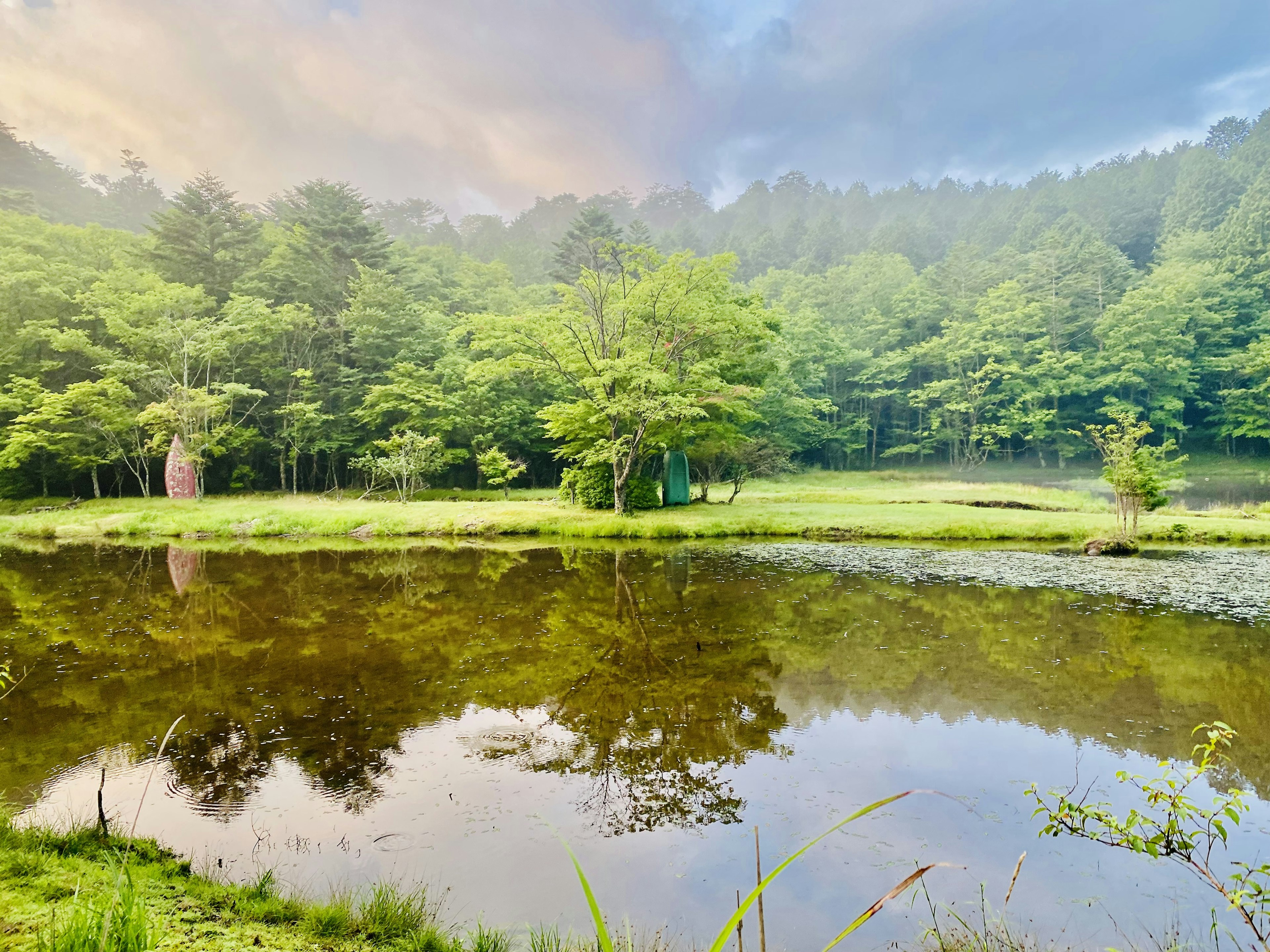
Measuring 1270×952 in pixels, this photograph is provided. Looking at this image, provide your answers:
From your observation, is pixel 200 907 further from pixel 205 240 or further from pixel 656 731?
pixel 205 240

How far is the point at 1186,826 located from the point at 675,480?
18586mm

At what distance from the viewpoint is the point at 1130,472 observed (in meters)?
14.3

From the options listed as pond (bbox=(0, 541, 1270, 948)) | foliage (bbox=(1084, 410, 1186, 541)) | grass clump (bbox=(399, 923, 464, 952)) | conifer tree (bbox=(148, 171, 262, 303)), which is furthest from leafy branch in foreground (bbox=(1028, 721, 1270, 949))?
conifer tree (bbox=(148, 171, 262, 303))

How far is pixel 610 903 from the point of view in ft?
11.5

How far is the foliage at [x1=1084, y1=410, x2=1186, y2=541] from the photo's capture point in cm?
1439

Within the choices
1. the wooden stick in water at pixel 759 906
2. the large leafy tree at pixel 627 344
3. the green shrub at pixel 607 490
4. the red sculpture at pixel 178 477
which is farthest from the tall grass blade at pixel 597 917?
the red sculpture at pixel 178 477

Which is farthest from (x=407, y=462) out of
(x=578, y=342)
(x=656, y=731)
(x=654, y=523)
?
(x=656, y=731)

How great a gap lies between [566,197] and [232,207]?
194 feet

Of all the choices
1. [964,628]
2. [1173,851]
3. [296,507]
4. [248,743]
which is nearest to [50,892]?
[248,743]

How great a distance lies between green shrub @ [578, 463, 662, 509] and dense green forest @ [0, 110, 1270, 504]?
2.73 feet

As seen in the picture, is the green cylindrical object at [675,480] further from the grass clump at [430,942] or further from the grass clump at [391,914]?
the grass clump at [430,942]

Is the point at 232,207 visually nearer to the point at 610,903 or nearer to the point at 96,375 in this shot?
the point at 96,375

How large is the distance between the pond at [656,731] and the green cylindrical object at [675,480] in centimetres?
1089

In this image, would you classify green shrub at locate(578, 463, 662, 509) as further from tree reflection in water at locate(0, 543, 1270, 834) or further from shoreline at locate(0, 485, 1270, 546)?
tree reflection in water at locate(0, 543, 1270, 834)
